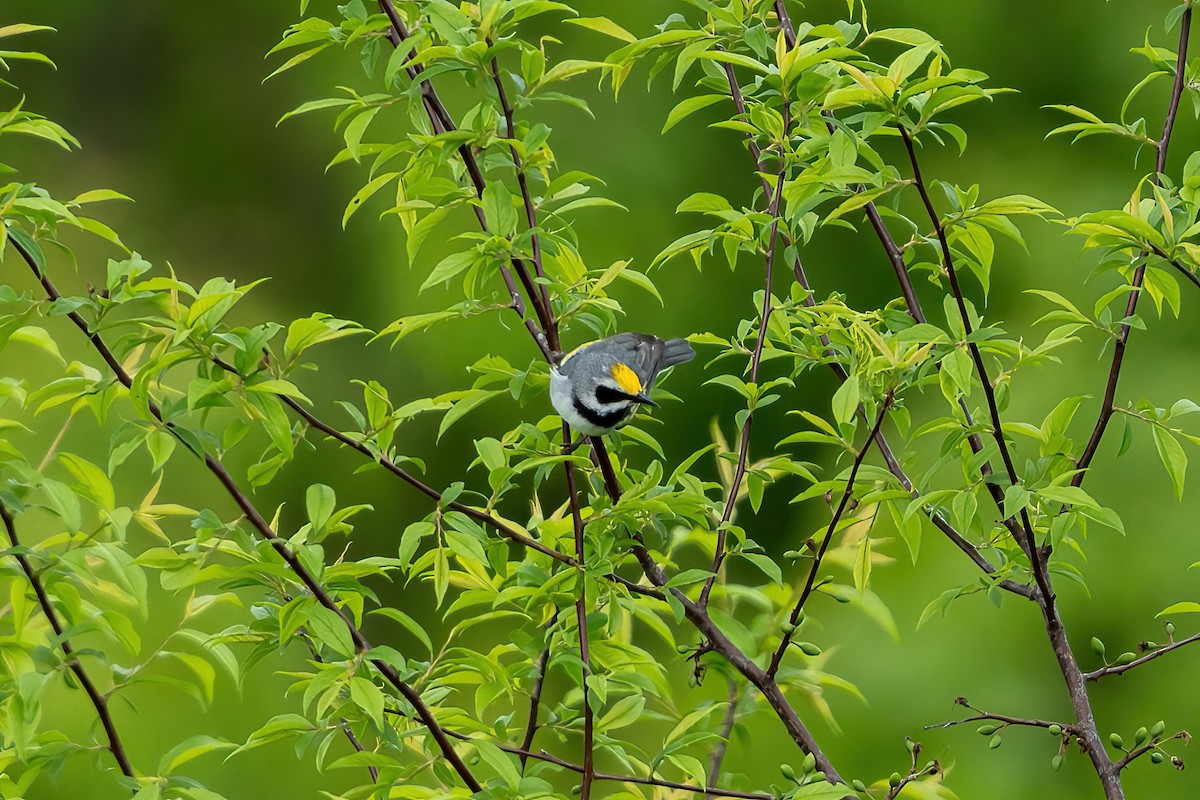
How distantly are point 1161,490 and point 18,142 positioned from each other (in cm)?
278

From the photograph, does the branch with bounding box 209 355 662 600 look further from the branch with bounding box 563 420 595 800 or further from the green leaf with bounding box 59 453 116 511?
the green leaf with bounding box 59 453 116 511

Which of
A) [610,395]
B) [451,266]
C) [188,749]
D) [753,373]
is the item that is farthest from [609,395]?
[188,749]

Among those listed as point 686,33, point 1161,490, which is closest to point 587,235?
point 1161,490

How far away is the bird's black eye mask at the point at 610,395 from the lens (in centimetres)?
131

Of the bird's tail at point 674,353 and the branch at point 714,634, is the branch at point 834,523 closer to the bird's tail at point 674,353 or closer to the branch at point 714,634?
the branch at point 714,634

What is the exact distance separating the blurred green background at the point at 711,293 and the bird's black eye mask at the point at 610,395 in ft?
0.79

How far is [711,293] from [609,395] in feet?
3.73

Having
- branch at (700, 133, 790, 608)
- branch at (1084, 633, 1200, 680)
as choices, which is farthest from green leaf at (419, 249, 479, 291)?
branch at (1084, 633, 1200, 680)

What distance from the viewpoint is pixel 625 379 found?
139 cm

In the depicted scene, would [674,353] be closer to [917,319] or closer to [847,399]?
[917,319]

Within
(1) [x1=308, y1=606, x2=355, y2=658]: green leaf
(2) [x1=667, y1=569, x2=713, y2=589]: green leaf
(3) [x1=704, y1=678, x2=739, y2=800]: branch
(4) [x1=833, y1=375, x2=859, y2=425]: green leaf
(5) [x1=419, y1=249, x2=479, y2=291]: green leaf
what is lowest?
(3) [x1=704, y1=678, x2=739, y2=800]: branch

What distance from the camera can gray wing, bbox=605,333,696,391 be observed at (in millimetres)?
1613

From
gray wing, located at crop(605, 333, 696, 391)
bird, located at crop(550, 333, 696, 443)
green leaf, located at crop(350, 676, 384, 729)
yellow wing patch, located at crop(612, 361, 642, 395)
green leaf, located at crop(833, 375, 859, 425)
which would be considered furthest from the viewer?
gray wing, located at crop(605, 333, 696, 391)

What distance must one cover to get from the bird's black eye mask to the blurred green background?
9.4 inches
